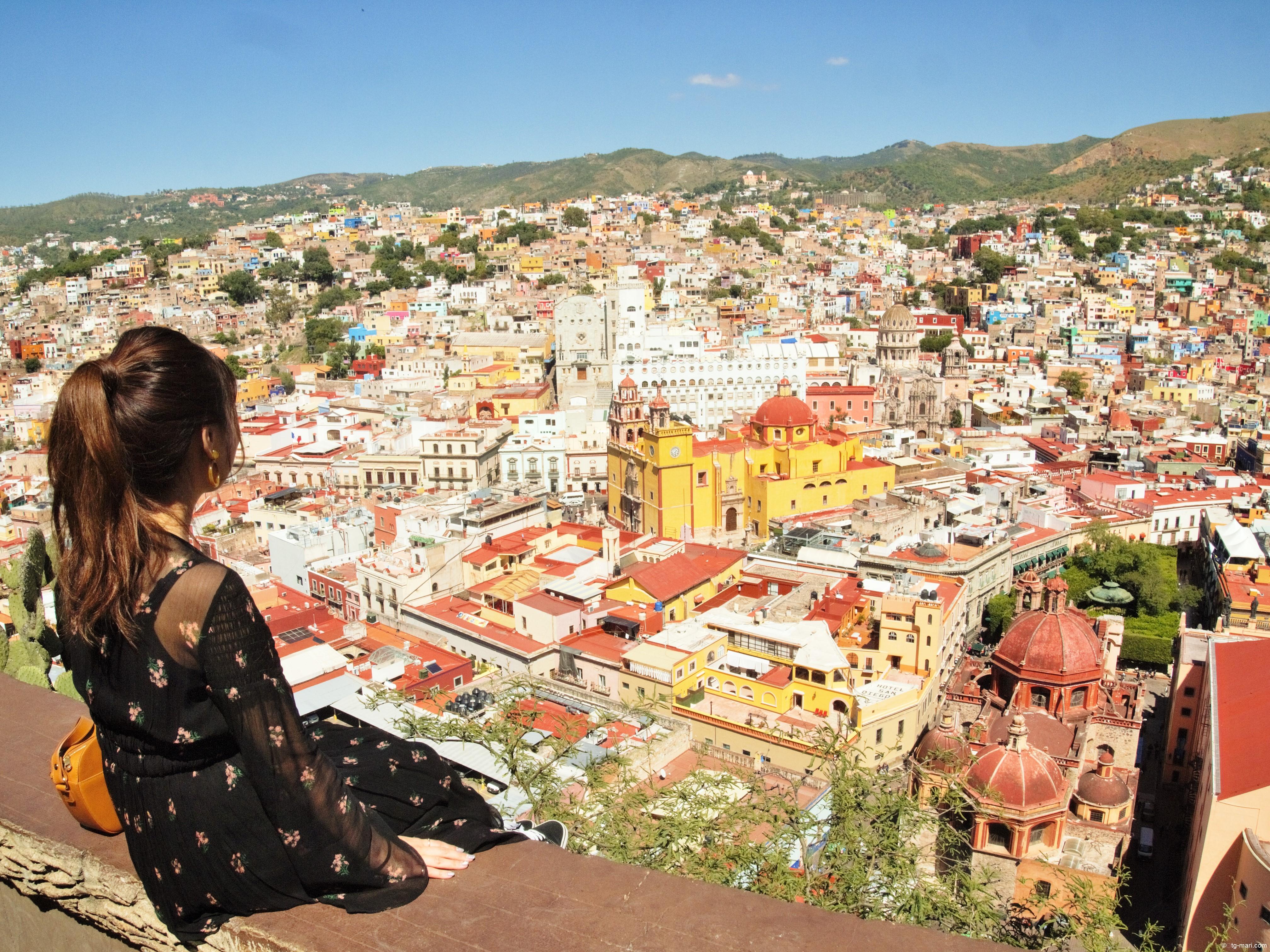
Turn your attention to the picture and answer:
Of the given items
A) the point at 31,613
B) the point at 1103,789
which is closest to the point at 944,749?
the point at 1103,789

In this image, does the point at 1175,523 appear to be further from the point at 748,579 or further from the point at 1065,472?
the point at 748,579

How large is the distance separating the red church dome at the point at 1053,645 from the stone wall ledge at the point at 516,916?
11362mm

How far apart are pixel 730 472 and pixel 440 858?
1894cm

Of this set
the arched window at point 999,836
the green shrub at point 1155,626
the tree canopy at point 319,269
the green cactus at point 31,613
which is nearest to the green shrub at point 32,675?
the green cactus at point 31,613

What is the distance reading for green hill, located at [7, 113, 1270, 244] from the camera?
287 ft

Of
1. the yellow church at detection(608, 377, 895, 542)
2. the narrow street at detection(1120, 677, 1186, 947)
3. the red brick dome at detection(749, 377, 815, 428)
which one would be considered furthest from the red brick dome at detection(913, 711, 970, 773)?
the red brick dome at detection(749, 377, 815, 428)

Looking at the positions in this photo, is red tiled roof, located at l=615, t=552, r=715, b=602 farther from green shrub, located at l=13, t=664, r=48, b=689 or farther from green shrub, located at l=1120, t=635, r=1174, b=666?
green shrub, located at l=13, t=664, r=48, b=689

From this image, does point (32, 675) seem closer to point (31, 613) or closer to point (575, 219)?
point (31, 613)

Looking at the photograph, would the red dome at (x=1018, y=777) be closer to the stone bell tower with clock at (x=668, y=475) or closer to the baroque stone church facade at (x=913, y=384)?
the stone bell tower with clock at (x=668, y=475)

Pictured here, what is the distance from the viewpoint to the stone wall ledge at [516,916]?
4.90 feet

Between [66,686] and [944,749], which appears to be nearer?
[66,686]

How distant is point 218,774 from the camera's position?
65.4 inches

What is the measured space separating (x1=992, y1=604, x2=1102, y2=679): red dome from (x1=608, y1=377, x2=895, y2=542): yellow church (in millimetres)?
8156

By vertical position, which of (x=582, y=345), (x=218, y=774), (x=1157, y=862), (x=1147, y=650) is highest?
(x=218, y=774)
